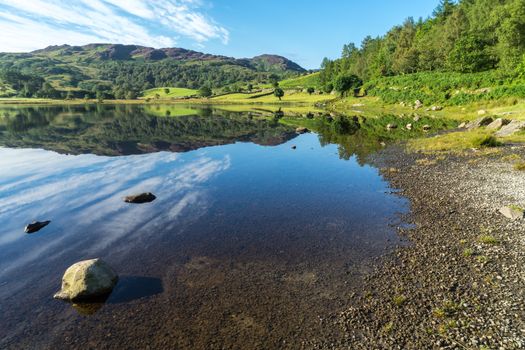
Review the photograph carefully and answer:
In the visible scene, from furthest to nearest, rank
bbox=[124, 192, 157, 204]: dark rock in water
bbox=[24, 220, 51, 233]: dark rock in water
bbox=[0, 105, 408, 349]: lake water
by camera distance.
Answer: bbox=[124, 192, 157, 204]: dark rock in water → bbox=[24, 220, 51, 233]: dark rock in water → bbox=[0, 105, 408, 349]: lake water

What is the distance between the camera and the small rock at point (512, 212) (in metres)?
23.5

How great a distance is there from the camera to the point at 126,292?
1842 centimetres

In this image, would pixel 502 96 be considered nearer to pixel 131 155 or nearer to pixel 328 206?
pixel 328 206

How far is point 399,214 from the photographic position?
92.0 feet

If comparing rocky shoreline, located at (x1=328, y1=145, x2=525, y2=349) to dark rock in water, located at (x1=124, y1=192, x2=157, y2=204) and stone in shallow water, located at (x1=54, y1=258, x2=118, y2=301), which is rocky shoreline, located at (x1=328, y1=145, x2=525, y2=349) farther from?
dark rock in water, located at (x1=124, y1=192, x2=157, y2=204)

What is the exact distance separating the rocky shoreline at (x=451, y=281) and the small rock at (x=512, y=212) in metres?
0.51

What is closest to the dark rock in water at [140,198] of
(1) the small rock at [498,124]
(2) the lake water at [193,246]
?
(2) the lake water at [193,246]

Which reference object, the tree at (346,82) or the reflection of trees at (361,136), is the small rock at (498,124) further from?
the tree at (346,82)

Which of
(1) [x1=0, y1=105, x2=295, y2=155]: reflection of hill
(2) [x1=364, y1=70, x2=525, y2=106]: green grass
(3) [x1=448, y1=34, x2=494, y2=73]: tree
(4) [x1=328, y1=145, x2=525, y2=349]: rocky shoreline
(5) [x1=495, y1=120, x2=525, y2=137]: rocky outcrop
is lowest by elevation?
(1) [x1=0, y1=105, x2=295, y2=155]: reflection of hill

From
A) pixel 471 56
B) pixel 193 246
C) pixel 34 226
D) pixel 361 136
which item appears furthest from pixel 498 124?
pixel 34 226

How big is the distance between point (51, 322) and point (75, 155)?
162 ft

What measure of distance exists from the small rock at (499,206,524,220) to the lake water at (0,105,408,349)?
7.44 m

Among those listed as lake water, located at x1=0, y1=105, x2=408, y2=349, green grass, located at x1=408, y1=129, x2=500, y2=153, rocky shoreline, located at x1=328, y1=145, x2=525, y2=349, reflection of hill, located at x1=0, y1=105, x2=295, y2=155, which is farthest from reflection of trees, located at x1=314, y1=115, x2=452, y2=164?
rocky shoreline, located at x1=328, y1=145, x2=525, y2=349

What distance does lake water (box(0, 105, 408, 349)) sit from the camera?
615 inches
